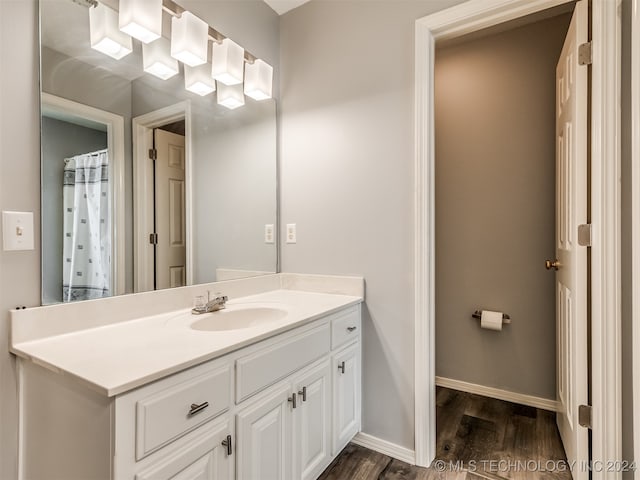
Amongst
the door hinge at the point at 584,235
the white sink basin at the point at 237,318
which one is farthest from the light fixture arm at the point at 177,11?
Result: the door hinge at the point at 584,235

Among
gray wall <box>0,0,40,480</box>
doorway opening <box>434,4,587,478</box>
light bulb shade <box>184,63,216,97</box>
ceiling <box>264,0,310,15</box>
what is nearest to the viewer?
gray wall <box>0,0,40,480</box>

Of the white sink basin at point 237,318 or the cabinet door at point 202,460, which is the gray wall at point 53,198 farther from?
the cabinet door at point 202,460

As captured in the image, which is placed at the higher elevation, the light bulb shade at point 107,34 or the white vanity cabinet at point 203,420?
the light bulb shade at point 107,34

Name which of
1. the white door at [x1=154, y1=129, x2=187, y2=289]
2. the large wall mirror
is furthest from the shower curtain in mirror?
the white door at [x1=154, y1=129, x2=187, y2=289]

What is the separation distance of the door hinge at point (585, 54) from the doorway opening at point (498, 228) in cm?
53

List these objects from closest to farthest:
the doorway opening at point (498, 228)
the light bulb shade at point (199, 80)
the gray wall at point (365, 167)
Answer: the light bulb shade at point (199, 80) < the gray wall at point (365, 167) < the doorway opening at point (498, 228)

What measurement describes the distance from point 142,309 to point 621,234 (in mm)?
1838

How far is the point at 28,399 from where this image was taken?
980 millimetres

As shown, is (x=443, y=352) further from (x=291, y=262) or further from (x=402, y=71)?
(x=402, y=71)

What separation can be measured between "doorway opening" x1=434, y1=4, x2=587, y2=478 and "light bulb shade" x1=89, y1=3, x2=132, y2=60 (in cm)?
185

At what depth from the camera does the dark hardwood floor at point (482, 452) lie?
1.55m

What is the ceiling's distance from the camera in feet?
6.46

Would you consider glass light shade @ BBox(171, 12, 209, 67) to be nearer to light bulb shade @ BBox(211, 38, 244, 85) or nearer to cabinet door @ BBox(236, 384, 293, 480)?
light bulb shade @ BBox(211, 38, 244, 85)

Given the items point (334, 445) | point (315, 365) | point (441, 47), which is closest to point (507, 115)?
point (441, 47)
